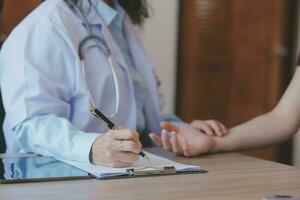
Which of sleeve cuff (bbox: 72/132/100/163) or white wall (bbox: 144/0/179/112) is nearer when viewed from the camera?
sleeve cuff (bbox: 72/132/100/163)

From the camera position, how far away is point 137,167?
3.96 feet

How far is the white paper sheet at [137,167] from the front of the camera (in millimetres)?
1136

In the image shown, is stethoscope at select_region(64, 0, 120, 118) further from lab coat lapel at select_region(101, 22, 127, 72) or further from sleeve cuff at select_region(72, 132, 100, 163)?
sleeve cuff at select_region(72, 132, 100, 163)

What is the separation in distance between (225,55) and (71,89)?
96.9 inches

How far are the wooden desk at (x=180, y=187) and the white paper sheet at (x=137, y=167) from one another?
37mm

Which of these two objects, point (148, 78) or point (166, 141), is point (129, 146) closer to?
point (166, 141)

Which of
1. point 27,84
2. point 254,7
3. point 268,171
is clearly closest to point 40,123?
point 27,84

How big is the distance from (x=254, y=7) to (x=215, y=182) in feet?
9.83

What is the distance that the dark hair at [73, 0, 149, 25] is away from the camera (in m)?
1.89

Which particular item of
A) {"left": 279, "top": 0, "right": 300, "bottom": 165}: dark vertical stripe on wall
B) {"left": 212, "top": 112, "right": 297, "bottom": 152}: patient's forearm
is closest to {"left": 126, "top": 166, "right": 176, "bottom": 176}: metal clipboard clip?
{"left": 212, "top": 112, "right": 297, "bottom": 152}: patient's forearm

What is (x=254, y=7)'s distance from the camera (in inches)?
155

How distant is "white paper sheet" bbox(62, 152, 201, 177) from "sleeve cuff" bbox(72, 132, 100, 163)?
0.04 ft

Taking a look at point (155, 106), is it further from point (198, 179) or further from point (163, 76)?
point (163, 76)

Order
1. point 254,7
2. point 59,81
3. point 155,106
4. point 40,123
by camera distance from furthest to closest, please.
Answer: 1. point 254,7
2. point 155,106
3. point 59,81
4. point 40,123
